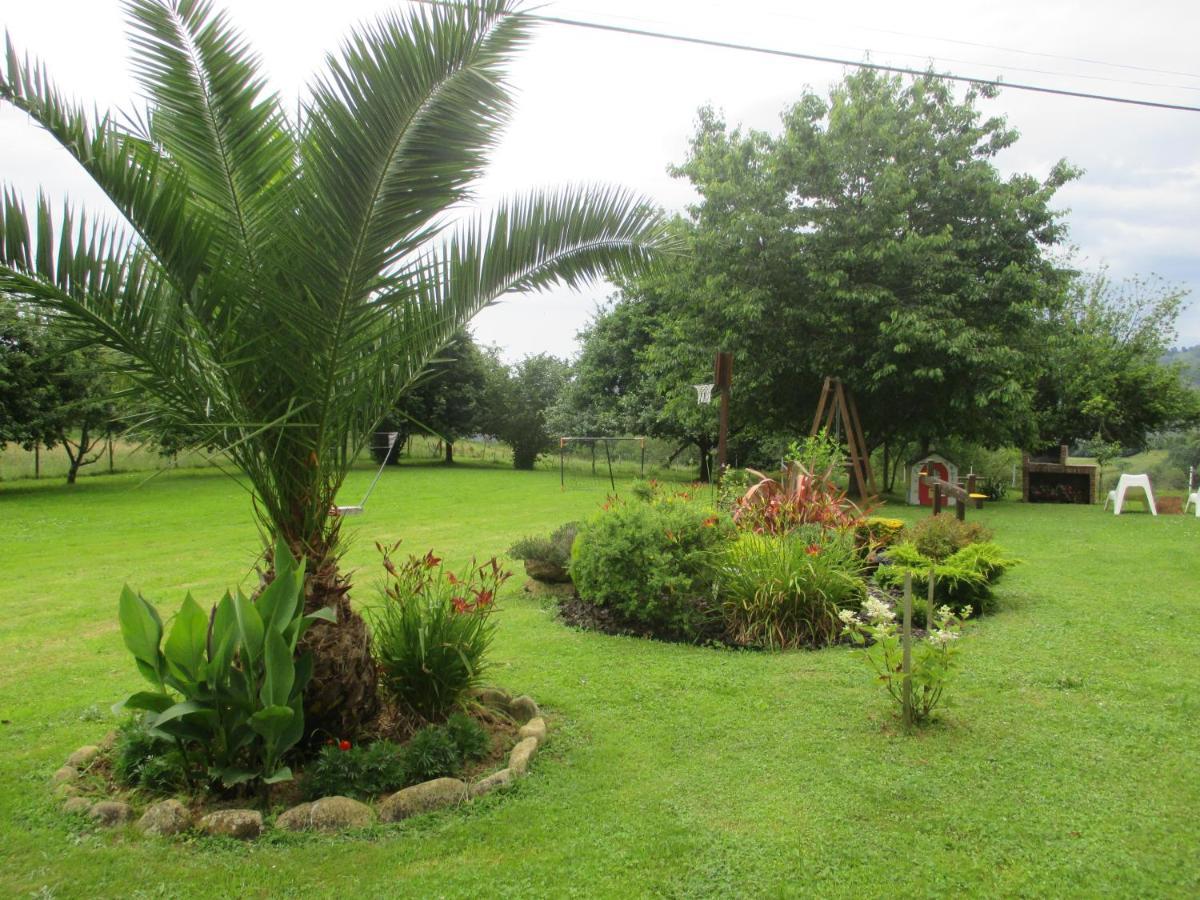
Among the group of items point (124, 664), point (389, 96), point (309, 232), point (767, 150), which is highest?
point (767, 150)

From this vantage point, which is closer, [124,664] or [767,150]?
[124,664]

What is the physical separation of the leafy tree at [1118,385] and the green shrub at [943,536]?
43.6ft

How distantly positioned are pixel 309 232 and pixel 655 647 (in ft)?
11.4

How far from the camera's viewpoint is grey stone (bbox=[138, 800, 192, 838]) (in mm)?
2920

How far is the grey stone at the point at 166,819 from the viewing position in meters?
2.92

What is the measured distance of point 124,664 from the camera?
526cm

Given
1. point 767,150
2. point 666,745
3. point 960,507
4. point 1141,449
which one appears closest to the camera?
point 666,745

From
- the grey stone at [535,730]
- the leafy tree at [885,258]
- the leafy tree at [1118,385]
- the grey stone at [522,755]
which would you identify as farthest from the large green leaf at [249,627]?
the leafy tree at [1118,385]

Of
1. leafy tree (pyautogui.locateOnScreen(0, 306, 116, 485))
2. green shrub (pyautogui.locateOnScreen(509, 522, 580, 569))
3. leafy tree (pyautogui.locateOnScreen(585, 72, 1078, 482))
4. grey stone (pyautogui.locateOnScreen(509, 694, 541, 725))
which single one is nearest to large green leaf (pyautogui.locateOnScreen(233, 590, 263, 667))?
grey stone (pyautogui.locateOnScreen(509, 694, 541, 725))

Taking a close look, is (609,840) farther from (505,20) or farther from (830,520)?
(830,520)

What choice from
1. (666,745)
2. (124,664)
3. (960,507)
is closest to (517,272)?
(666,745)

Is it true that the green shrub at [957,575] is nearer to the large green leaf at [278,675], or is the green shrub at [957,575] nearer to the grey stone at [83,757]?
the large green leaf at [278,675]

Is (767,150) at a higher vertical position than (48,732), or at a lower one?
higher

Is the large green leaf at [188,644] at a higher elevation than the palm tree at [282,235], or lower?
lower
